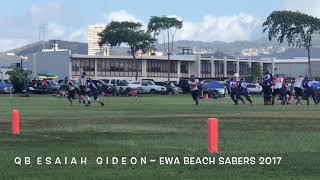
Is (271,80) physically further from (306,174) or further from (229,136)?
(306,174)

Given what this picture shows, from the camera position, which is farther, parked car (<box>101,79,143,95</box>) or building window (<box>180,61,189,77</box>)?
building window (<box>180,61,189,77</box>)

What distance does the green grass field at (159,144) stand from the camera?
39.2 feet

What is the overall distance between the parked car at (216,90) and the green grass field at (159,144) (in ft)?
127

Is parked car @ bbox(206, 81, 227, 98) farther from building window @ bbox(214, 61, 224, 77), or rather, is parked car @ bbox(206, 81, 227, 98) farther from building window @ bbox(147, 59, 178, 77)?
building window @ bbox(214, 61, 224, 77)

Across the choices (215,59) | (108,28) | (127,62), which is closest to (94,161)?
(108,28)

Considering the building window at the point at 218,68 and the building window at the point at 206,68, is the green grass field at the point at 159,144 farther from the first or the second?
the building window at the point at 218,68

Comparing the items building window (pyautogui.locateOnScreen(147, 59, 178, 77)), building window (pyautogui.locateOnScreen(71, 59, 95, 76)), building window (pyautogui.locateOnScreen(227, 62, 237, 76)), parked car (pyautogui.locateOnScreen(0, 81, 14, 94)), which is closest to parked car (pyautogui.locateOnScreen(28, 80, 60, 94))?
parked car (pyautogui.locateOnScreen(0, 81, 14, 94))

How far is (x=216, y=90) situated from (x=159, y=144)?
Result: 50079 mm

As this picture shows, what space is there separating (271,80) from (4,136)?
75.2 feet

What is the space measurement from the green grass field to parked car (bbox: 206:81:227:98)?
127 feet

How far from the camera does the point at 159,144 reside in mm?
16500

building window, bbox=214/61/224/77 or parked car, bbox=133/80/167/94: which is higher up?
building window, bbox=214/61/224/77

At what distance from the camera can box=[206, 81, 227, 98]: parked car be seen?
2562 inches

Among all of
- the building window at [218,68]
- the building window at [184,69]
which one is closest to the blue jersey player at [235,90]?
the building window at [184,69]
